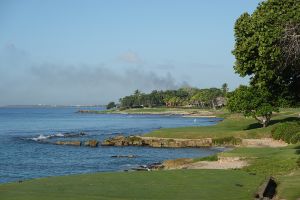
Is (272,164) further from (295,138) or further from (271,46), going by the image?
(295,138)

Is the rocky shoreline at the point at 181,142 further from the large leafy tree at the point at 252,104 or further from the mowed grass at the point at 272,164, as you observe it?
the mowed grass at the point at 272,164

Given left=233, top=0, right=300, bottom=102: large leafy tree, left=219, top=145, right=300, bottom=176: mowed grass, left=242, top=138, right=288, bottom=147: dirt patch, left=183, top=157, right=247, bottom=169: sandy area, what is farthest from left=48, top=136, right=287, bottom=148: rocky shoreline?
left=233, top=0, right=300, bottom=102: large leafy tree

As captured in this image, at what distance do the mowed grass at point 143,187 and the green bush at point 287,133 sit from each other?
26.1 metres

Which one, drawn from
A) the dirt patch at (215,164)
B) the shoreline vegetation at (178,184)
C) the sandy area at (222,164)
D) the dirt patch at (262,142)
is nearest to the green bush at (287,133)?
the dirt patch at (262,142)

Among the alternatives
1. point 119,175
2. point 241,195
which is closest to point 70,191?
point 119,175

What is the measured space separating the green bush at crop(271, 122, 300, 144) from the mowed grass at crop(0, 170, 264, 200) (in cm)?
2615

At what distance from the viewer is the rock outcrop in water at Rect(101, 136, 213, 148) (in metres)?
72.7

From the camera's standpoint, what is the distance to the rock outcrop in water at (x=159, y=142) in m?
72.7

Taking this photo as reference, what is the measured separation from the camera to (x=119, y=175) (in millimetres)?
30703

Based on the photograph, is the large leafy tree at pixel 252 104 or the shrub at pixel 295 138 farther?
the large leafy tree at pixel 252 104

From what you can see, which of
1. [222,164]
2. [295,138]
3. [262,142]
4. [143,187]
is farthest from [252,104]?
[143,187]

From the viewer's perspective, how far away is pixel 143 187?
25.8m

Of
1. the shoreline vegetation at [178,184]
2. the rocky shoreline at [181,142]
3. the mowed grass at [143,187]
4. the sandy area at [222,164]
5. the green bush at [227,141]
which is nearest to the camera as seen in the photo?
the mowed grass at [143,187]

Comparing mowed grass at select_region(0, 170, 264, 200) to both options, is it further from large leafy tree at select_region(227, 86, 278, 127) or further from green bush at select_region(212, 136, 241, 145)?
large leafy tree at select_region(227, 86, 278, 127)
